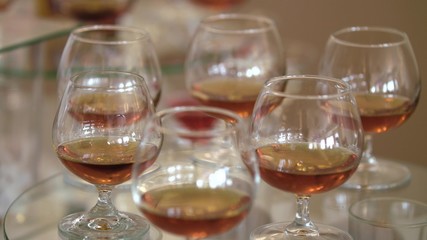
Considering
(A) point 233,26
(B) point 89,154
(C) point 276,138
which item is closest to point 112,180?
(B) point 89,154

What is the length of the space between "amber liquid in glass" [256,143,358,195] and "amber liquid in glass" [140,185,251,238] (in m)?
0.13

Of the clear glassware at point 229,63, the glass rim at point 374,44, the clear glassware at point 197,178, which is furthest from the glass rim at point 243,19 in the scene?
the clear glassware at point 197,178

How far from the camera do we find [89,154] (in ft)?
3.61

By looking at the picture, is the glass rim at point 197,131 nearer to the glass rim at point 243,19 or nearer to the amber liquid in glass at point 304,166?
→ the amber liquid in glass at point 304,166

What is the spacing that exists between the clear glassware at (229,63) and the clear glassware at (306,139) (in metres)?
0.30

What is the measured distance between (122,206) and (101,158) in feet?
0.59

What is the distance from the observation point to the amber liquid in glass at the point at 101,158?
3.58ft

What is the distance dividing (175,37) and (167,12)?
0.55ft

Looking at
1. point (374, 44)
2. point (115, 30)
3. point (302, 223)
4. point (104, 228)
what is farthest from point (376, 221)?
point (115, 30)

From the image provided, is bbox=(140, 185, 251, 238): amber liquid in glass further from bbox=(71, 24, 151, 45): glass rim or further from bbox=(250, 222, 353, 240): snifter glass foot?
bbox=(71, 24, 151, 45): glass rim

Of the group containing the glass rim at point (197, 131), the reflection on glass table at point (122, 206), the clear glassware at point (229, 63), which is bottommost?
the reflection on glass table at point (122, 206)

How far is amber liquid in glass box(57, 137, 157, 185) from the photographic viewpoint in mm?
1090

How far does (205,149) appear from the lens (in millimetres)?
981

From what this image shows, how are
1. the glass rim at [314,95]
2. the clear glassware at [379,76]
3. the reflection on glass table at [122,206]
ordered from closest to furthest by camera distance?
the glass rim at [314,95] → the reflection on glass table at [122,206] → the clear glassware at [379,76]
